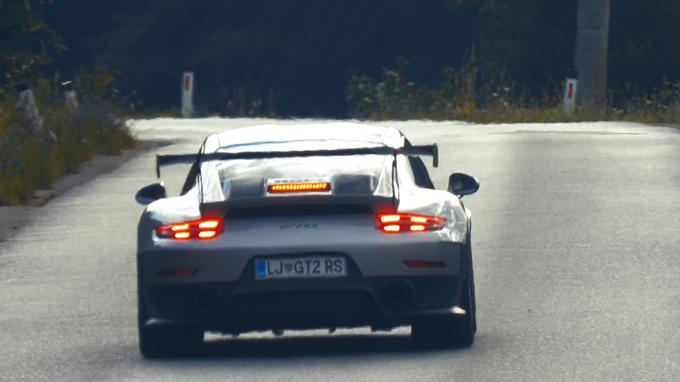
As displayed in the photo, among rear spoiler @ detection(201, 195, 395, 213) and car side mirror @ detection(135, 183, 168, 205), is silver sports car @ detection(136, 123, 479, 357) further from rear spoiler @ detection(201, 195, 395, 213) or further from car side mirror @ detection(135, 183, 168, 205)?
car side mirror @ detection(135, 183, 168, 205)

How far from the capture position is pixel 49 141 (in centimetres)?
2544

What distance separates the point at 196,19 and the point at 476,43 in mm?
Result: 11118

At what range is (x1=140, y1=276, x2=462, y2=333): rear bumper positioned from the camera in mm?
11062

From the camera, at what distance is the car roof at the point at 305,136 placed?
1227 centimetres

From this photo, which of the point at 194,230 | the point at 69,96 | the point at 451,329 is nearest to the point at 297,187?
the point at 194,230

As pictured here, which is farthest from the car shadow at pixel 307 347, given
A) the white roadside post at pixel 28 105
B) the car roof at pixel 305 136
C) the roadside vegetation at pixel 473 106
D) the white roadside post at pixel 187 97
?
the white roadside post at pixel 187 97

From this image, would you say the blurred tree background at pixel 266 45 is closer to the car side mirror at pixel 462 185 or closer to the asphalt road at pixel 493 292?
the asphalt road at pixel 493 292

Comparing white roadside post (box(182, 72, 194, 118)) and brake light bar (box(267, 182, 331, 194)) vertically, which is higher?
brake light bar (box(267, 182, 331, 194))

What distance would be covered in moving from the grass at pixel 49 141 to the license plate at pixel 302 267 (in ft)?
36.1

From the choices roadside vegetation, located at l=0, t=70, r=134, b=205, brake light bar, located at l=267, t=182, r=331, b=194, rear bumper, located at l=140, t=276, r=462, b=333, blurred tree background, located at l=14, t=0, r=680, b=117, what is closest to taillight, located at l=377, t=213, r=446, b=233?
rear bumper, located at l=140, t=276, r=462, b=333

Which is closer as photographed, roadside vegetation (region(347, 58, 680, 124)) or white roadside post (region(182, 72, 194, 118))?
roadside vegetation (region(347, 58, 680, 124))

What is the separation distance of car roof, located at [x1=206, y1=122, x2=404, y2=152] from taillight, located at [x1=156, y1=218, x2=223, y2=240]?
103 cm

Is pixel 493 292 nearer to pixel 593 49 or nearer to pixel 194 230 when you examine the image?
pixel 194 230

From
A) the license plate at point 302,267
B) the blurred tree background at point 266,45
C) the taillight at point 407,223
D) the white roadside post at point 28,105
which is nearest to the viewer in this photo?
the license plate at point 302,267
